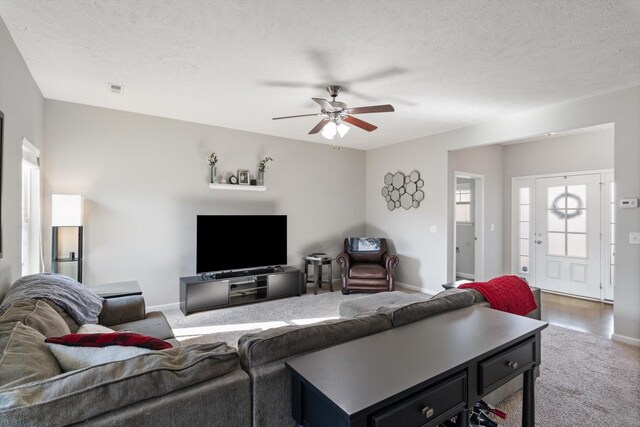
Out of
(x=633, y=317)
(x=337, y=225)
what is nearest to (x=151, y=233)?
(x=337, y=225)

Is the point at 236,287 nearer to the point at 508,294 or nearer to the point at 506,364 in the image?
the point at 508,294

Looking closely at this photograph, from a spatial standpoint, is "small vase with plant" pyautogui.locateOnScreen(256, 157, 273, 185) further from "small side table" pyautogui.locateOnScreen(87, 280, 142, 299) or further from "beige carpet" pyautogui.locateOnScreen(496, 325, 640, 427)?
"beige carpet" pyautogui.locateOnScreen(496, 325, 640, 427)

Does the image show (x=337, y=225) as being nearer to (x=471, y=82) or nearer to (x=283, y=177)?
(x=283, y=177)

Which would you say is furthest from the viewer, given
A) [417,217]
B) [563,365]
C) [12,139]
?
[417,217]

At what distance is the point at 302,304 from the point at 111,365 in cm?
367

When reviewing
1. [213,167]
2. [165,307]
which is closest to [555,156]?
[213,167]

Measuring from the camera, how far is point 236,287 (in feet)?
15.1

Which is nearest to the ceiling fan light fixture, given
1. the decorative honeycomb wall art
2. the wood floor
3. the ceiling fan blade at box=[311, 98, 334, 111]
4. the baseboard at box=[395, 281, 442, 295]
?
the ceiling fan blade at box=[311, 98, 334, 111]

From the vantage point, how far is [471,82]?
123 inches

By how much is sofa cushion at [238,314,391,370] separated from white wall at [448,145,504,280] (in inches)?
179

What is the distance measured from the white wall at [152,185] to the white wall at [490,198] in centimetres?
294

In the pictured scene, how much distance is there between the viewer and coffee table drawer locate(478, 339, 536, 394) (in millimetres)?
1353

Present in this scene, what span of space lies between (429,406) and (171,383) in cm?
89

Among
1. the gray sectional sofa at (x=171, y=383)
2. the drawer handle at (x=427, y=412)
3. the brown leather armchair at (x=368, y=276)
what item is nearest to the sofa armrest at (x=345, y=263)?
the brown leather armchair at (x=368, y=276)
